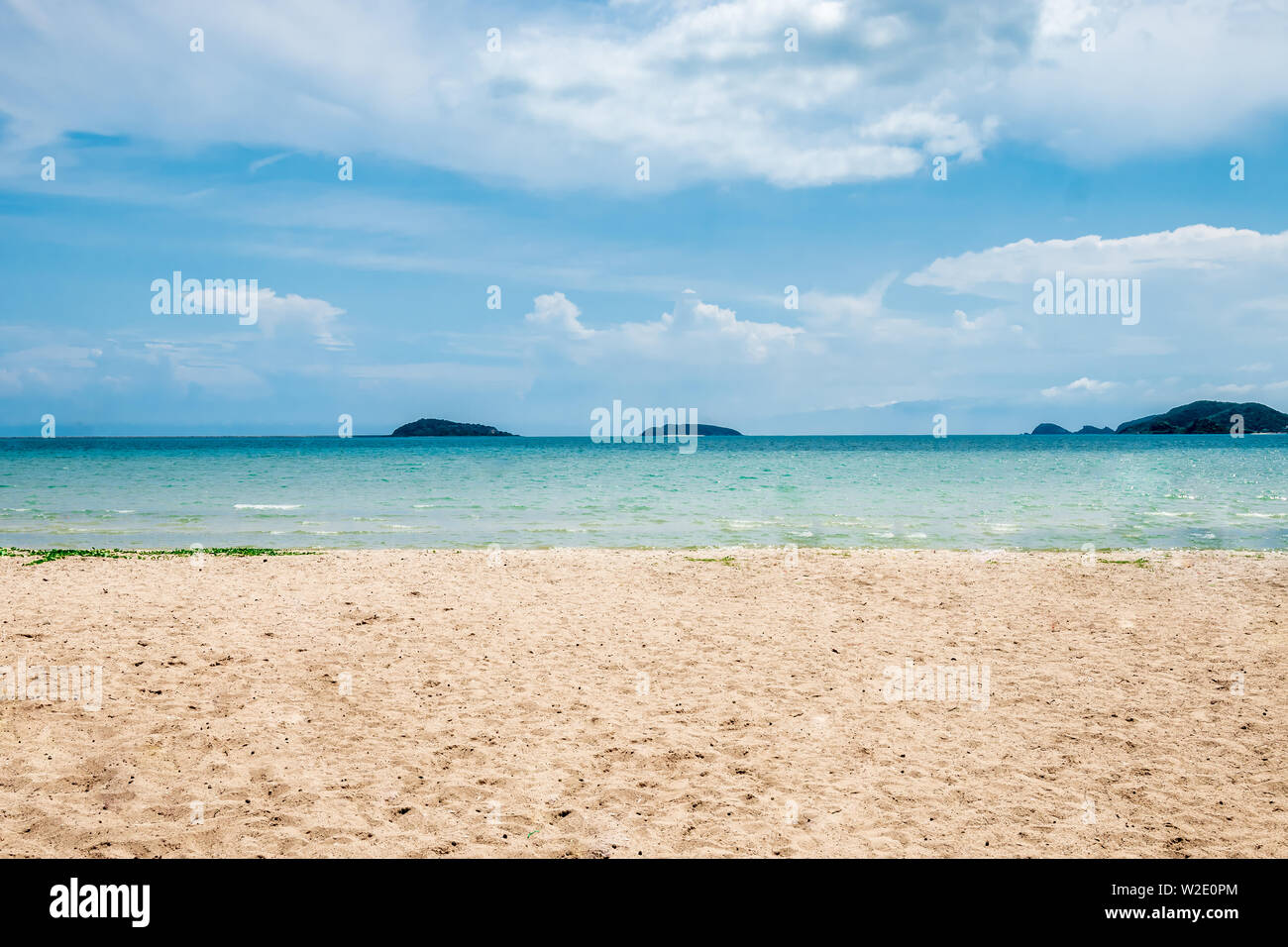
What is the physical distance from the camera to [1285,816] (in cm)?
604

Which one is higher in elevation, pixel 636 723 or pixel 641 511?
pixel 641 511

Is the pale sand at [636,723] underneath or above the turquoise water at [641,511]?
underneath

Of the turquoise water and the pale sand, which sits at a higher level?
the turquoise water

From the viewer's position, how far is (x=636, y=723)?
26.0 ft

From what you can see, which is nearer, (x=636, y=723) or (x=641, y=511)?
(x=636, y=723)

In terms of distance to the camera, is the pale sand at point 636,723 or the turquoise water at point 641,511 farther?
the turquoise water at point 641,511

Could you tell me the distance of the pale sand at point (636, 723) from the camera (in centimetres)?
579

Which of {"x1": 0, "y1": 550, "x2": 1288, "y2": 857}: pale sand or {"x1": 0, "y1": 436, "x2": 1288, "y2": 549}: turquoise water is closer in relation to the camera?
{"x1": 0, "y1": 550, "x2": 1288, "y2": 857}: pale sand

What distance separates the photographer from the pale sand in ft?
19.0
